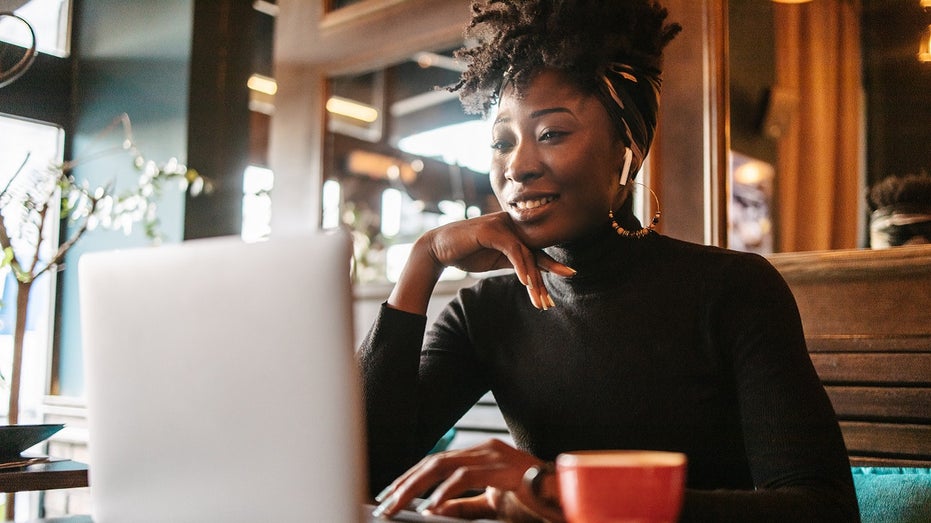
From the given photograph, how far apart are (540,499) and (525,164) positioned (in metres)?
0.59

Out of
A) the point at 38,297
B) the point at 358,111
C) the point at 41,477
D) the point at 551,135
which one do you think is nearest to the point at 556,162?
the point at 551,135

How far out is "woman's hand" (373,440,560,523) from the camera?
0.77 metres

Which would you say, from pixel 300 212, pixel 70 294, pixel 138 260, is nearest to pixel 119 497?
pixel 138 260

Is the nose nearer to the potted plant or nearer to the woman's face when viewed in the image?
the woman's face

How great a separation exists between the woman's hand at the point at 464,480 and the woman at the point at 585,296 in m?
0.35

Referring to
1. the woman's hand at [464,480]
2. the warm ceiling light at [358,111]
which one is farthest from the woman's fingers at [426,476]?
the warm ceiling light at [358,111]

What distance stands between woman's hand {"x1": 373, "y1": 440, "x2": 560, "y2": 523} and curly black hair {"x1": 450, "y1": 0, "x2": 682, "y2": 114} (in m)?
0.59

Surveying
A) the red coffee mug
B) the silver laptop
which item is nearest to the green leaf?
the silver laptop

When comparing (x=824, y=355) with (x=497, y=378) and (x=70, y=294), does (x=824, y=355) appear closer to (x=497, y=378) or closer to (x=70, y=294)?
(x=497, y=378)

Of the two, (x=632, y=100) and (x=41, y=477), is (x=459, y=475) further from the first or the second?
(x=41, y=477)

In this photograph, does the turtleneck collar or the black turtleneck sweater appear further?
the turtleneck collar

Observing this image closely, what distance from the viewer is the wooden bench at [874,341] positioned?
1311mm

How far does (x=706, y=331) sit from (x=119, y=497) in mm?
753

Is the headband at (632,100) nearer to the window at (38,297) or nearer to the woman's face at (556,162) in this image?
the woman's face at (556,162)
